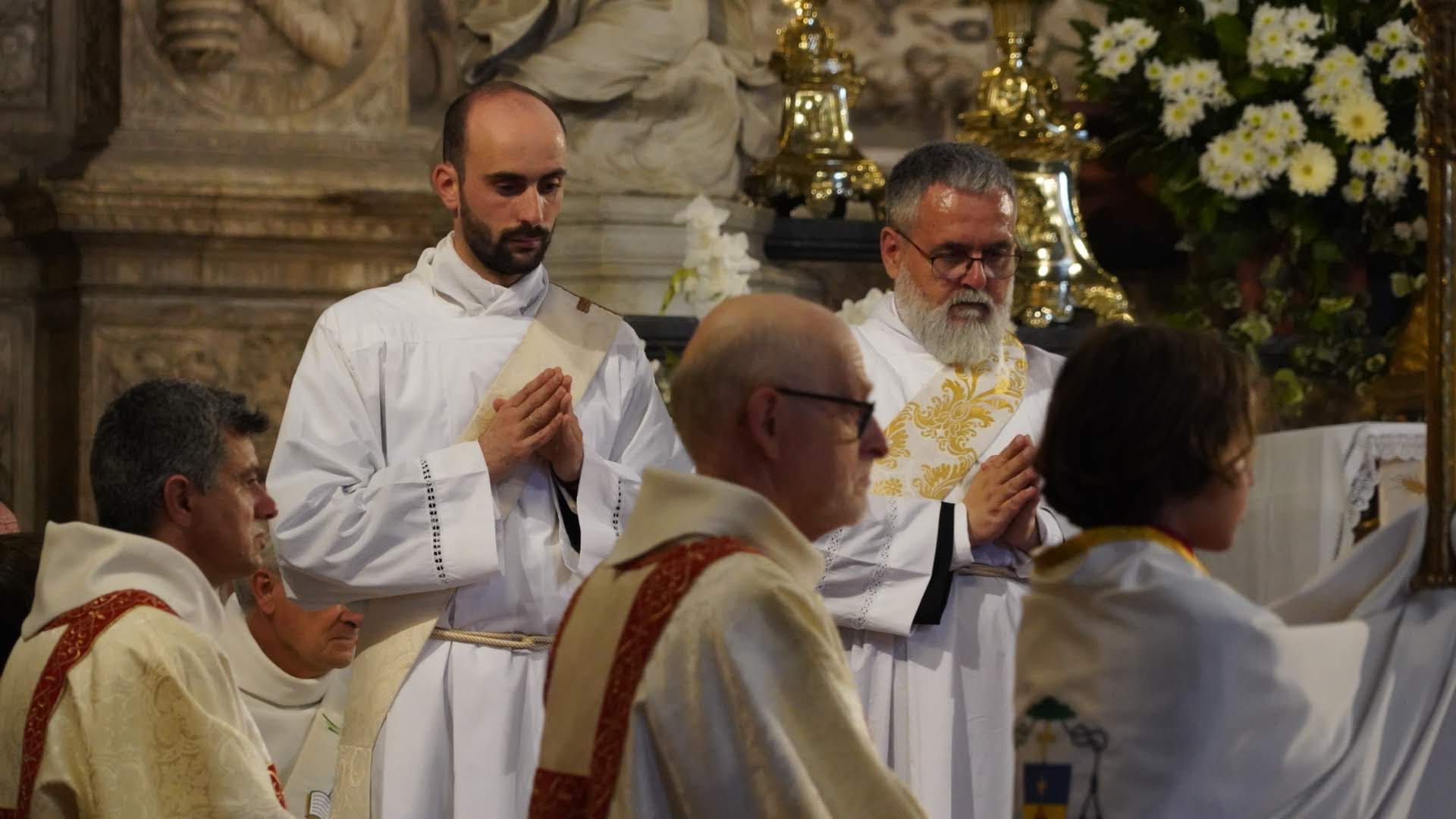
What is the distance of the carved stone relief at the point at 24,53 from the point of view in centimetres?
732

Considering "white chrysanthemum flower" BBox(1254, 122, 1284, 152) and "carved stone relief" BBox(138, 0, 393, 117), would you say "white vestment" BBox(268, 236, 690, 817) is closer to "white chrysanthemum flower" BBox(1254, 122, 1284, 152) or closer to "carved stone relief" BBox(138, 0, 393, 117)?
"carved stone relief" BBox(138, 0, 393, 117)

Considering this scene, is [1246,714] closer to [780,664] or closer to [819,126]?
[780,664]

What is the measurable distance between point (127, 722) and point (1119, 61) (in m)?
4.58

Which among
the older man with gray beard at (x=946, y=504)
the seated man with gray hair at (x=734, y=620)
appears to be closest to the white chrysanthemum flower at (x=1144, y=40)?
the older man with gray beard at (x=946, y=504)

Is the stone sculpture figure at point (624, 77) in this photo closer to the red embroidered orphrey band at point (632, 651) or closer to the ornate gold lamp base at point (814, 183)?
the ornate gold lamp base at point (814, 183)

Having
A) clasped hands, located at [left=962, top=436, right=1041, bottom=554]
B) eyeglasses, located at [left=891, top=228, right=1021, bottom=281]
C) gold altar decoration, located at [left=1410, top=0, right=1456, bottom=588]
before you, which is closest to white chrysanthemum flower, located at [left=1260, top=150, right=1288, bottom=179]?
eyeglasses, located at [left=891, top=228, right=1021, bottom=281]

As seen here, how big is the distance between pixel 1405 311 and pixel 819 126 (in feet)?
6.27

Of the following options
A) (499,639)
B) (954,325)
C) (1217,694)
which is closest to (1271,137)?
(954,325)

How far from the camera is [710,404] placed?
306 cm

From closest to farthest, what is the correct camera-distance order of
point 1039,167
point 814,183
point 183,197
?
point 183,197 → point 1039,167 → point 814,183

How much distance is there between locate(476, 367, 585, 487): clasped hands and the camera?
15.6 ft

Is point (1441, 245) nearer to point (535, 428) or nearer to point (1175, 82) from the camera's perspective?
point (535, 428)

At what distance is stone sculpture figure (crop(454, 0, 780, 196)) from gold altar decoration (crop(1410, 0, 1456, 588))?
13.3 ft

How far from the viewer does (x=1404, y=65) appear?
7.11 meters
